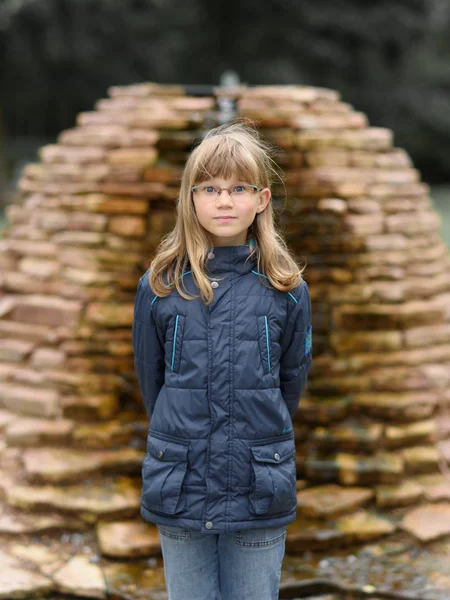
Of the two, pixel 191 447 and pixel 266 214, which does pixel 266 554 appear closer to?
pixel 191 447

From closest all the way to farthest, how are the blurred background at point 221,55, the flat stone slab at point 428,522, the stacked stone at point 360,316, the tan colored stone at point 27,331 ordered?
the flat stone slab at point 428,522 < the stacked stone at point 360,316 < the tan colored stone at point 27,331 < the blurred background at point 221,55

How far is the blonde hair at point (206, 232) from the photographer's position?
6.63 ft

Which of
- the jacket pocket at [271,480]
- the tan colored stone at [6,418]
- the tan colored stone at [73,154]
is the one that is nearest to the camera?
the jacket pocket at [271,480]

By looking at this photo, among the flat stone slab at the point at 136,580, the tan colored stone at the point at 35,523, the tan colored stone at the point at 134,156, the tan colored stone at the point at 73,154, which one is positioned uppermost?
the tan colored stone at the point at 73,154

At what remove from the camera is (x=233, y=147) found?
2.04m

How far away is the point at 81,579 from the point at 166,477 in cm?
125

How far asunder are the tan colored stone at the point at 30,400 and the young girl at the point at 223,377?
1532 millimetres

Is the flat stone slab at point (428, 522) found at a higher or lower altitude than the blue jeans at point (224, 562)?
lower

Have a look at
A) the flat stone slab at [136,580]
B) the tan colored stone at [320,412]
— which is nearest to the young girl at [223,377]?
the flat stone slab at [136,580]

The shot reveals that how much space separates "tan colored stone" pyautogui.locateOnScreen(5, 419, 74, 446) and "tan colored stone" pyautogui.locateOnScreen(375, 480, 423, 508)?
1.37 meters

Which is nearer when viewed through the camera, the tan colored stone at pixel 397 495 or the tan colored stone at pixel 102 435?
the tan colored stone at pixel 397 495

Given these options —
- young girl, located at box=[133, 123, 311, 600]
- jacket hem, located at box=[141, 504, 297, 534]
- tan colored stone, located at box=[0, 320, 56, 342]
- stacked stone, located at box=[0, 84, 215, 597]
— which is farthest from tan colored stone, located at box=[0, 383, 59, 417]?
jacket hem, located at box=[141, 504, 297, 534]

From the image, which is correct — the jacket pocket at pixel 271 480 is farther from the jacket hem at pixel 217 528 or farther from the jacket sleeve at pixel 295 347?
the jacket sleeve at pixel 295 347

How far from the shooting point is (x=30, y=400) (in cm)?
357
